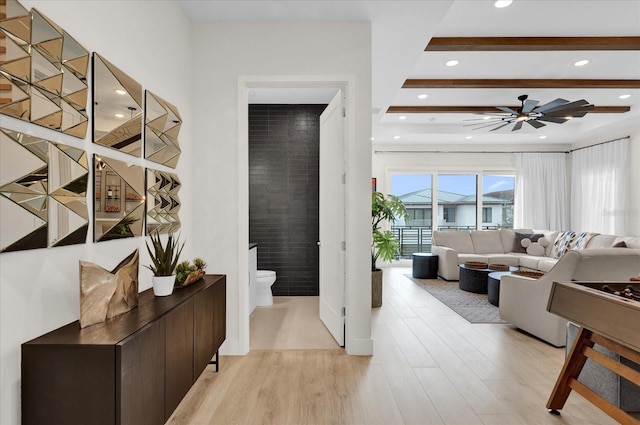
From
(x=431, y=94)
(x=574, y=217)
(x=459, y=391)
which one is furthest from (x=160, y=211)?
(x=574, y=217)

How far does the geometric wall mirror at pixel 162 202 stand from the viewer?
2.34m

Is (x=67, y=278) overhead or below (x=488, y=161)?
below

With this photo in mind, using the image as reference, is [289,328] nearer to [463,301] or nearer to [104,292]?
[104,292]

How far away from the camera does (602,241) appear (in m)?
5.47

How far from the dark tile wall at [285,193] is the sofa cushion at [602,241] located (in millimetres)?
4199

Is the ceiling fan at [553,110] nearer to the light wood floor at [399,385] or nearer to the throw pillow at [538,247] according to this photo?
the throw pillow at [538,247]

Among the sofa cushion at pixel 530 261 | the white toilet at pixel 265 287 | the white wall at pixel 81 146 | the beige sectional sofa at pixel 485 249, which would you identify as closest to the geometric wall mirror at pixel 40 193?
the white wall at pixel 81 146

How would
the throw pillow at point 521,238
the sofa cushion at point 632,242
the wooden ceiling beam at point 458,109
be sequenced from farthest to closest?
the throw pillow at point 521,238 → the wooden ceiling beam at point 458,109 → the sofa cushion at point 632,242

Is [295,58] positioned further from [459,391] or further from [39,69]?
[459,391]

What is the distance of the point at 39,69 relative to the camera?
4.57 ft

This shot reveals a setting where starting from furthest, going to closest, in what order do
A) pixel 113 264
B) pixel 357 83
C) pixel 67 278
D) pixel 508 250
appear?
pixel 508 250 < pixel 357 83 < pixel 113 264 < pixel 67 278

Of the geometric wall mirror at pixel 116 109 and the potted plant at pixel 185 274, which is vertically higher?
the geometric wall mirror at pixel 116 109

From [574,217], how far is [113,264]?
883 cm

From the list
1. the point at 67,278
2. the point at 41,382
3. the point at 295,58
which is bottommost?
the point at 41,382
